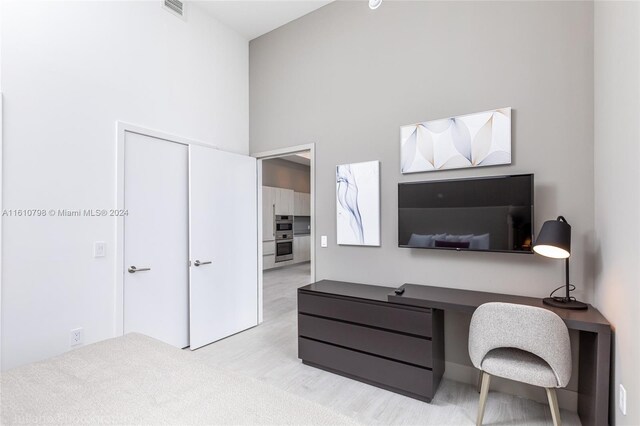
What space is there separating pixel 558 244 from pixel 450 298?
760 millimetres

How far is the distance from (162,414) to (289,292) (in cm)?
459

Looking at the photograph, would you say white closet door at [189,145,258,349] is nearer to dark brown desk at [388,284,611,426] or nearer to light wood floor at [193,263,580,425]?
light wood floor at [193,263,580,425]

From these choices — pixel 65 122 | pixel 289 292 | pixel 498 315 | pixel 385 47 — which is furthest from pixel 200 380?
pixel 289 292

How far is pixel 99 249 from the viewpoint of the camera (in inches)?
99.5

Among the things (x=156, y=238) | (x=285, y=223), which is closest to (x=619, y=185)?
(x=156, y=238)

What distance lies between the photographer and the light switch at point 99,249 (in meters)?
2.50

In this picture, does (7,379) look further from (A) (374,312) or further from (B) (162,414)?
(A) (374,312)

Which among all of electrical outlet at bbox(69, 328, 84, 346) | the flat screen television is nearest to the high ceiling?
the flat screen television

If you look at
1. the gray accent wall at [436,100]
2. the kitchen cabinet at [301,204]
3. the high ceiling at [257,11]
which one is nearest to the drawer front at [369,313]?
the gray accent wall at [436,100]

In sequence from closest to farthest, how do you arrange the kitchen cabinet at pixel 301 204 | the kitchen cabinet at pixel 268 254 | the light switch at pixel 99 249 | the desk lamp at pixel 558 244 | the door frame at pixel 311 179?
the desk lamp at pixel 558 244 → the light switch at pixel 99 249 → the door frame at pixel 311 179 → the kitchen cabinet at pixel 268 254 → the kitchen cabinet at pixel 301 204

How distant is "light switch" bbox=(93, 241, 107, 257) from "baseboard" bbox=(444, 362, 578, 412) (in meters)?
2.99

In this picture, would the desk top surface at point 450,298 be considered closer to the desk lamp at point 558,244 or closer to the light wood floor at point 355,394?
the desk lamp at point 558,244

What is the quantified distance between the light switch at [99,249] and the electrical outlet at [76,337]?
58 centimetres

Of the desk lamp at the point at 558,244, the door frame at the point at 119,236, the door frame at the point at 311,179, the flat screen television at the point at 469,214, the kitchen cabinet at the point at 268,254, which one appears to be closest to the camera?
the desk lamp at the point at 558,244
